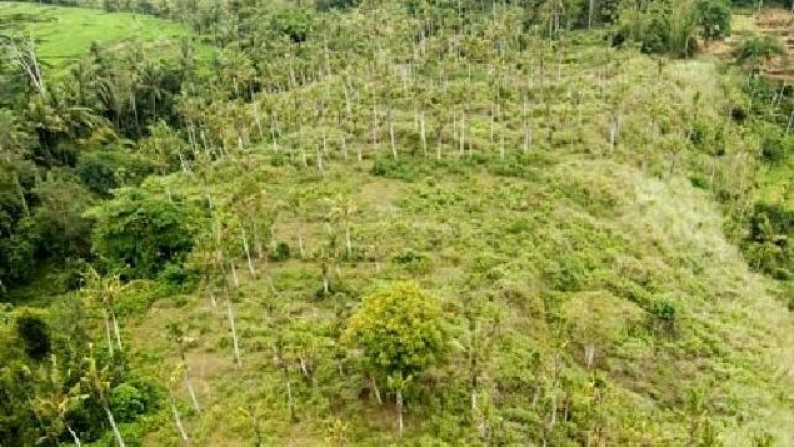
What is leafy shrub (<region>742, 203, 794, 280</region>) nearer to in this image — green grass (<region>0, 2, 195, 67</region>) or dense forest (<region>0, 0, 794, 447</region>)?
dense forest (<region>0, 0, 794, 447</region>)

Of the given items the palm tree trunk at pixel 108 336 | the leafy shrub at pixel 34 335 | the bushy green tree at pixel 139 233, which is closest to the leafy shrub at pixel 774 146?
the bushy green tree at pixel 139 233

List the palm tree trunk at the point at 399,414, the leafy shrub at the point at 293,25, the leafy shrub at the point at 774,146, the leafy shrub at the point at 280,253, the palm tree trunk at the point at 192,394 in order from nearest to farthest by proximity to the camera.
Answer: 1. the palm tree trunk at the point at 399,414
2. the palm tree trunk at the point at 192,394
3. the leafy shrub at the point at 280,253
4. the leafy shrub at the point at 774,146
5. the leafy shrub at the point at 293,25

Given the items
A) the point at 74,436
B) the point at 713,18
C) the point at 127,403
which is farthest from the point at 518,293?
the point at 713,18

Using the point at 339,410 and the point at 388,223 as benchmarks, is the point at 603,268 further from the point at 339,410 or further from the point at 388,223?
the point at 339,410

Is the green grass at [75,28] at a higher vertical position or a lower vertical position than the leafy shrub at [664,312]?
higher

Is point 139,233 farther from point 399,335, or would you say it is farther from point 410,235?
point 399,335

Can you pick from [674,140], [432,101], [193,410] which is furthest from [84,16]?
[193,410]

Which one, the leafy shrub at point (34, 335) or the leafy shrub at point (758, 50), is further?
the leafy shrub at point (758, 50)

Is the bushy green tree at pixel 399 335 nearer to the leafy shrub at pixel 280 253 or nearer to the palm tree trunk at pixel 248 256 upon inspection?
the palm tree trunk at pixel 248 256
